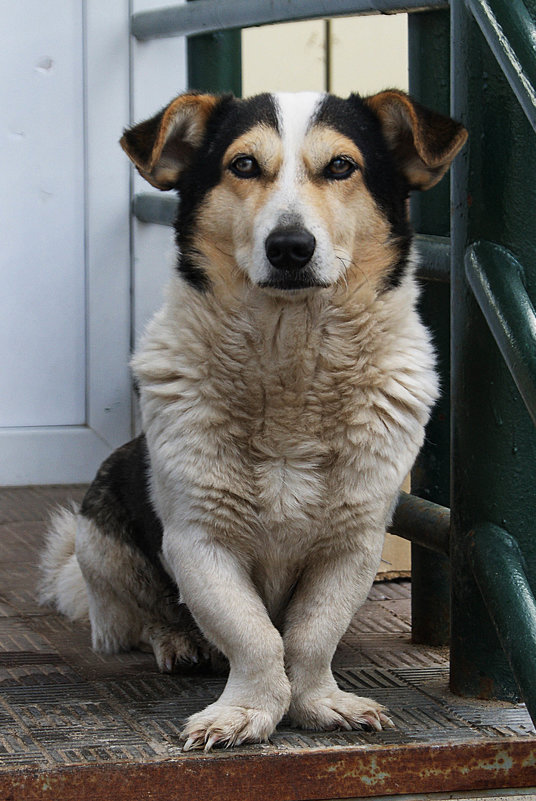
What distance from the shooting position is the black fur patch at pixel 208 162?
2637 mm

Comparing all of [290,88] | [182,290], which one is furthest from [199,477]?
[290,88]

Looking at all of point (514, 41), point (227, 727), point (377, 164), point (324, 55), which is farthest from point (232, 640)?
point (324, 55)

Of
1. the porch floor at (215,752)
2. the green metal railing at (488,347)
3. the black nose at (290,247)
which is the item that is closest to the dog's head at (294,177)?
the black nose at (290,247)

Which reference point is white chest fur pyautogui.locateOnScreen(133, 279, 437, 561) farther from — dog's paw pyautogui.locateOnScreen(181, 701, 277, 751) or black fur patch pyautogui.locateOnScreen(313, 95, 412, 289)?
dog's paw pyautogui.locateOnScreen(181, 701, 277, 751)

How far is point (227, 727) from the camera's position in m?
2.34

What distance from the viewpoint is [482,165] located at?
99.7 inches

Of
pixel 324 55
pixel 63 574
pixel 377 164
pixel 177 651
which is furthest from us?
pixel 324 55

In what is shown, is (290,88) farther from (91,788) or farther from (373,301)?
(91,788)

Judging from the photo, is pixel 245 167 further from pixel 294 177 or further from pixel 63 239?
pixel 63 239

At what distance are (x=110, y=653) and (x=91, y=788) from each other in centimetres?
82

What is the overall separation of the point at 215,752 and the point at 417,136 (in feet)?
4.13

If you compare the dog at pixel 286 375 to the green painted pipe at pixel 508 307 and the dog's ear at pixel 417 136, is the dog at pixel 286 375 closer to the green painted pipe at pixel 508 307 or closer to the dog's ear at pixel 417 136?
the dog's ear at pixel 417 136

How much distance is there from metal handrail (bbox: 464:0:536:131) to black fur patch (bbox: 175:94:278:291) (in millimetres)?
512

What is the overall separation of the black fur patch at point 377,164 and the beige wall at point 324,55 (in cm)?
262
